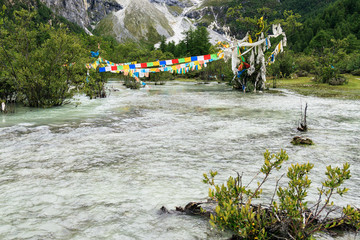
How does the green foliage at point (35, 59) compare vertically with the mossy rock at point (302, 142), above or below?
above

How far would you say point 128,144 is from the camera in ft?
23.9

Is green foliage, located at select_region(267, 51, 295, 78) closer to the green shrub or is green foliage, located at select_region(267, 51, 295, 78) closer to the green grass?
the green shrub

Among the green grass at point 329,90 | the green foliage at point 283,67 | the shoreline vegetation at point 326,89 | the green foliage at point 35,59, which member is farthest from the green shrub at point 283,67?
the green foliage at point 35,59

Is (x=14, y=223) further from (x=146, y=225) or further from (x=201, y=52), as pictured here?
(x=201, y=52)

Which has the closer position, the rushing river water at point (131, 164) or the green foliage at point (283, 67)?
the rushing river water at point (131, 164)

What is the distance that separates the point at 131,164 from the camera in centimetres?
565

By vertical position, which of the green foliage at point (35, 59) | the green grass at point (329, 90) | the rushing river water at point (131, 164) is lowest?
the rushing river water at point (131, 164)

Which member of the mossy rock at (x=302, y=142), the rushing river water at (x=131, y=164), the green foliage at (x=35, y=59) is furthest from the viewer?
the green foliage at (x=35, y=59)

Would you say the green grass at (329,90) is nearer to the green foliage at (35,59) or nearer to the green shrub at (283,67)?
the green shrub at (283,67)

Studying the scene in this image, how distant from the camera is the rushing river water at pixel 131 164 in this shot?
11.1 ft

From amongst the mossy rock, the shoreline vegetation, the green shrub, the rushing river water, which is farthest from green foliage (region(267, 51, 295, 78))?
the mossy rock

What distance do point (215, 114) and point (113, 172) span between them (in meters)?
7.87

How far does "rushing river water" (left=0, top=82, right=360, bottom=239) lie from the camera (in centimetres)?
337

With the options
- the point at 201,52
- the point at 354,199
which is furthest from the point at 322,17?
the point at 354,199
